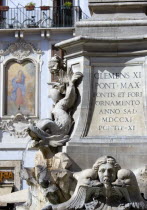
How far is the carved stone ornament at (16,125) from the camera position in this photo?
84.9 feet

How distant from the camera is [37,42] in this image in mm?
26828

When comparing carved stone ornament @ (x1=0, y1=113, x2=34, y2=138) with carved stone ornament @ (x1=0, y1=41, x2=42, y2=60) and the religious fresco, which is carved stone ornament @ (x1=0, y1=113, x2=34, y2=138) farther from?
carved stone ornament @ (x1=0, y1=41, x2=42, y2=60)

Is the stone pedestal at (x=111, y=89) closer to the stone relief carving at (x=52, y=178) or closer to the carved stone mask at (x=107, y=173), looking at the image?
the stone relief carving at (x=52, y=178)

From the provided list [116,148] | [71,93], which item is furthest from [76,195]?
[71,93]

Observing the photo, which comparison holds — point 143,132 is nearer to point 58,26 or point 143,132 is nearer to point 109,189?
point 109,189

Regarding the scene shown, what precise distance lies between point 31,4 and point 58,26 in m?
1.46

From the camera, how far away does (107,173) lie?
7.54m

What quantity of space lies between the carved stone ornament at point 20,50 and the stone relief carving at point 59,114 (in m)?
17.6

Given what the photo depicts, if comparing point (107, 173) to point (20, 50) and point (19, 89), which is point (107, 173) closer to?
point (19, 89)

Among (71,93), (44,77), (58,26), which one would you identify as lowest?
(71,93)

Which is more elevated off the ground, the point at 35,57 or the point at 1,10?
the point at 1,10

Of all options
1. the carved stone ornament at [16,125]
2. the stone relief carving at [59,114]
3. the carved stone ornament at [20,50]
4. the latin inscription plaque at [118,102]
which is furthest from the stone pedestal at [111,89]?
the carved stone ornament at [20,50]

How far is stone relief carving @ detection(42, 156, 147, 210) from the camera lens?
7.51m

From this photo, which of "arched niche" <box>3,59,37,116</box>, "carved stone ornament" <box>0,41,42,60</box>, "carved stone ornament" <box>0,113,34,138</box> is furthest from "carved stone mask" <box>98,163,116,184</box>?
"carved stone ornament" <box>0,41,42,60</box>
